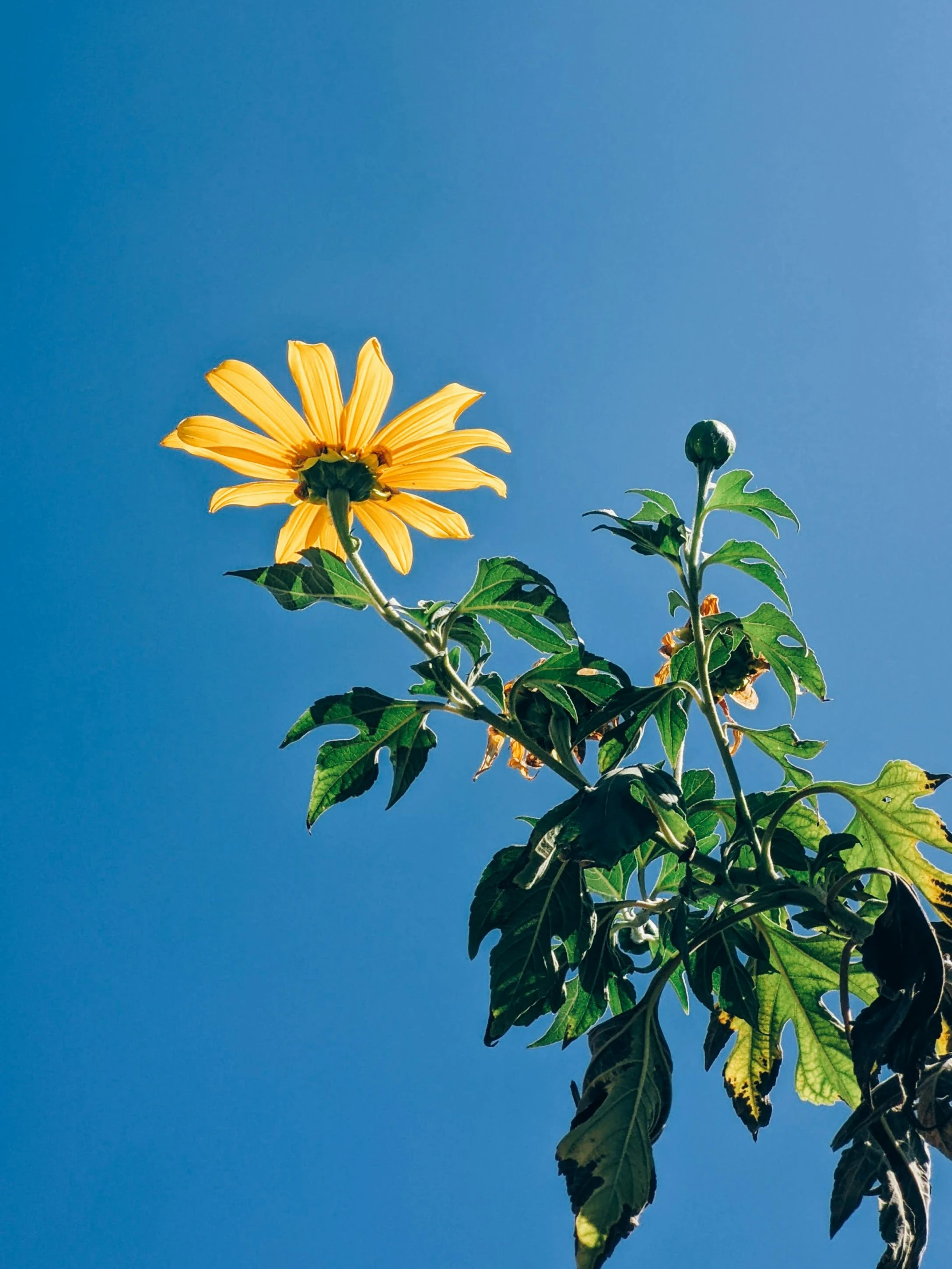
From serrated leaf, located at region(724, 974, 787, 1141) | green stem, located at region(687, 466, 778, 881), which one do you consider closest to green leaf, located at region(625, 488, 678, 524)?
green stem, located at region(687, 466, 778, 881)

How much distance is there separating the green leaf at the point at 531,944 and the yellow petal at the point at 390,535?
604 mm

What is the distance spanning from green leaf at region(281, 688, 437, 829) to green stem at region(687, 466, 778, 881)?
14.2 inches

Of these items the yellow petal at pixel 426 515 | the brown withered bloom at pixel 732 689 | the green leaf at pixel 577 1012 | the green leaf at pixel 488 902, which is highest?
the yellow petal at pixel 426 515

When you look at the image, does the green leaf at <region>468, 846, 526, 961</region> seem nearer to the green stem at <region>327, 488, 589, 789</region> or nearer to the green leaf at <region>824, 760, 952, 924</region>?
the green stem at <region>327, 488, 589, 789</region>

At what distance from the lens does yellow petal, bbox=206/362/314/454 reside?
170 cm

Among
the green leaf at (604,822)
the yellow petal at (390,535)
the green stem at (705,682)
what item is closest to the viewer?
the green leaf at (604,822)

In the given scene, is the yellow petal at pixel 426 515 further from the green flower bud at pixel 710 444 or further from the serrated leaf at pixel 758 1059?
the serrated leaf at pixel 758 1059

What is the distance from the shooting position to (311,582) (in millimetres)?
1530

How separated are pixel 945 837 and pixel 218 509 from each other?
44.7 inches

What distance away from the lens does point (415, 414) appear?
184 centimetres

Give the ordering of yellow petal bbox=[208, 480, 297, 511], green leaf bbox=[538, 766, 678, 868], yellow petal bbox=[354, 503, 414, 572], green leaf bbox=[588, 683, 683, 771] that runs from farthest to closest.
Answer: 1. yellow petal bbox=[354, 503, 414, 572]
2. yellow petal bbox=[208, 480, 297, 511]
3. green leaf bbox=[588, 683, 683, 771]
4. green leaf bbox=[538, 766, 678, 868]

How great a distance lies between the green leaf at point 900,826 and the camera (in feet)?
5.05

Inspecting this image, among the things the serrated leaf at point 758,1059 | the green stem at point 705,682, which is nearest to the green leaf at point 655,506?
the green stem at point 705,682

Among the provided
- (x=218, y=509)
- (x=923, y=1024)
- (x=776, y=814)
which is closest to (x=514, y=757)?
(x=776, y=814)
